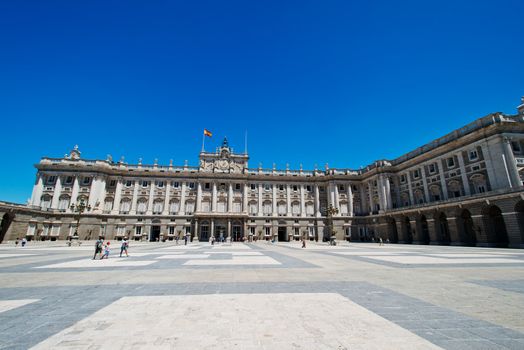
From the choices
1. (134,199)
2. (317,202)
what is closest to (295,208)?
(317,202)

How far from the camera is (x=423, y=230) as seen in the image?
1633 inches

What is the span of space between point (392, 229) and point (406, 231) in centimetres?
385

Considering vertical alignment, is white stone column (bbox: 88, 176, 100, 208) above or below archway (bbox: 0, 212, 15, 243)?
above

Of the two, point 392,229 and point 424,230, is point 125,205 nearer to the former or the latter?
point 392,229

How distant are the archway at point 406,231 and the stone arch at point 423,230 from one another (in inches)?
88.8

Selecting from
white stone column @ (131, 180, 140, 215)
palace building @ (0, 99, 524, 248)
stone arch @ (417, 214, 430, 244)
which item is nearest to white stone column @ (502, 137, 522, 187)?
palace building @ (0, 99, 524, 248)

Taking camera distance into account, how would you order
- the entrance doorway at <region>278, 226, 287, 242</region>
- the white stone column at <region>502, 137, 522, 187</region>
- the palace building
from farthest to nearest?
the entrance doorway at <region>278, 226, 287, 242</region>, the palace building, the white stone column at <region>502, 137, 522, 187</region>

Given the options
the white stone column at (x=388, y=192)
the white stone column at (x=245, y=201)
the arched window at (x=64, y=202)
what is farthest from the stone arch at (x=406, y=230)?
the arched window at (x=64, y=202)

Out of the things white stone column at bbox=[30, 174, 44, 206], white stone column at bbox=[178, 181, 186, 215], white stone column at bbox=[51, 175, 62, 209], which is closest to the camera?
white stone column at bbox=[30, 174, 44, 206]

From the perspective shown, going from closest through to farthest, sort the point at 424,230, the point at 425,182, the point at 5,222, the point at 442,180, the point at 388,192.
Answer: the point at 442,180 → the point at 5,222 → the point at 424,230 → the point at 425,182 → the point at 388,192

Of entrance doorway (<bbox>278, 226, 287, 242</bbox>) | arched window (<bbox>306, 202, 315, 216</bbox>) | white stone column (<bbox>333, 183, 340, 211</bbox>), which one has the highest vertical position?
white stone column (<bbox>333, 183, 340, 211</bbox>)

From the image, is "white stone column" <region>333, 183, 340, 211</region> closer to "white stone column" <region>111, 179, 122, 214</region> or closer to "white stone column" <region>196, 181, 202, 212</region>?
"white stone column" <region>196, 181, 202, 212</region>

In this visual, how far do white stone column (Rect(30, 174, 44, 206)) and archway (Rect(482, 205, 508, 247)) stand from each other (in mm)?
76174

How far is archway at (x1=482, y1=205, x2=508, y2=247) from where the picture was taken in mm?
29906
